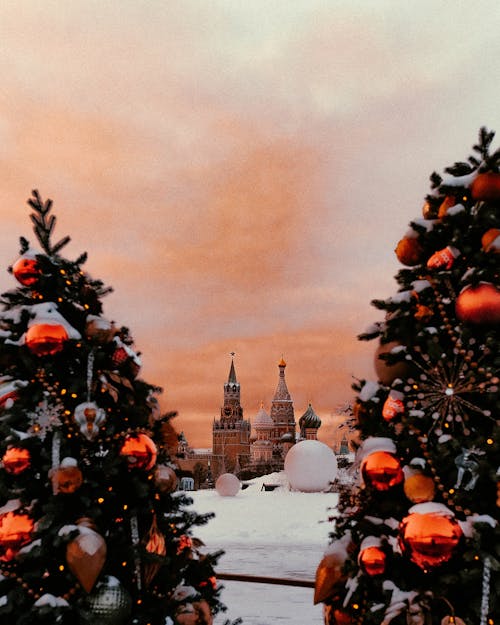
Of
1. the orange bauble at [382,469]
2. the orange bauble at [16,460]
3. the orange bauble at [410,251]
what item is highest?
the orange bauble at [410,251]

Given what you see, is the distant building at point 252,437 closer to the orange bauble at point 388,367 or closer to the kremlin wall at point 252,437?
the kremlin wall at point 252,437

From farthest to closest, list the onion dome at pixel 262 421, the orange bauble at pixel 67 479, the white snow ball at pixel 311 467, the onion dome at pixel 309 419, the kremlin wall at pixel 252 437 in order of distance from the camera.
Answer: the onion dome at pixel 262 421 → the kremlin wall at pixel 252 437 → the onion dome at pixel 309 419 → the white snow ball at pixel 311 467 → the orange bauble at pixel 67 479

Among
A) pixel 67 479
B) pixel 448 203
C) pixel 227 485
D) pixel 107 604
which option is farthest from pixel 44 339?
pixel 227 485

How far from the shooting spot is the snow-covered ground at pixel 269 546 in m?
6.89

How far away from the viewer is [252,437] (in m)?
77.6

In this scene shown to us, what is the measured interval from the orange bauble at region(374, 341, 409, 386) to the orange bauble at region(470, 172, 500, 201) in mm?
1001

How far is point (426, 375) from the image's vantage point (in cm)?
332

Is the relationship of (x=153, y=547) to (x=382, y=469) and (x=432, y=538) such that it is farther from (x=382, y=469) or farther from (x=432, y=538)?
(x=432, y=538)

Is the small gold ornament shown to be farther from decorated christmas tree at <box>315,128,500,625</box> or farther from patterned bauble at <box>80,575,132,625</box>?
decorated christmas tree at <box>315,128,500,625</box>

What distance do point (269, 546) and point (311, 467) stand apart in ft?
23.5

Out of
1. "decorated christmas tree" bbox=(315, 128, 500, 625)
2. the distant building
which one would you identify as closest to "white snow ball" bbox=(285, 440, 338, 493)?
the distant building

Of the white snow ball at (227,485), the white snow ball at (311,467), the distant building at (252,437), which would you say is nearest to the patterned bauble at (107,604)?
the white snow ball at (311,467)

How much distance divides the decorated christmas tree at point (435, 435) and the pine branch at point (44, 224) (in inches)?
84.8

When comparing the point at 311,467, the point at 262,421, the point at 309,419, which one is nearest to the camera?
the point at 311,467
